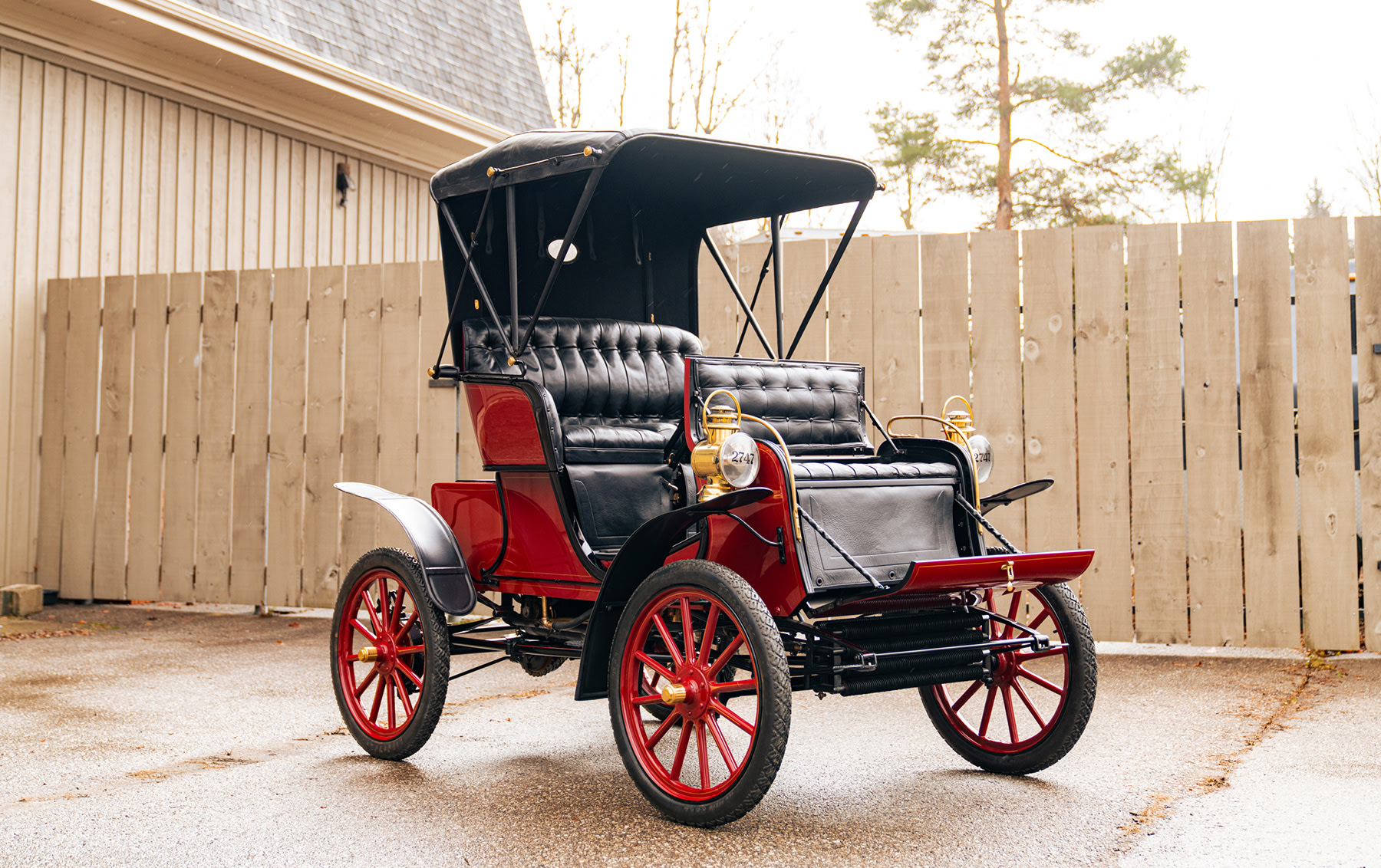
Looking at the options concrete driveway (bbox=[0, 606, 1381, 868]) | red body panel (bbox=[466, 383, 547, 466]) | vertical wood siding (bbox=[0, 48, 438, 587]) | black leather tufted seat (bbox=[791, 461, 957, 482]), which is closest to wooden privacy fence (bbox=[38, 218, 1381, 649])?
concrete driveway (bbox=[0, 606, 1381, 868])

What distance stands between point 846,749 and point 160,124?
23.1 feet

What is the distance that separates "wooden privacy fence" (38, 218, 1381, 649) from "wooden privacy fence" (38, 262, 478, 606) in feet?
0.07

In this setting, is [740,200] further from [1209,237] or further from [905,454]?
[1209,237]

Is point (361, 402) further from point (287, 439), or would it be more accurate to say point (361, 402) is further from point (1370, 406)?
point (1370, 406)

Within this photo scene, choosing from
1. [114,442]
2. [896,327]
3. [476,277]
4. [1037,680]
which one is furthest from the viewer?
[114,442]

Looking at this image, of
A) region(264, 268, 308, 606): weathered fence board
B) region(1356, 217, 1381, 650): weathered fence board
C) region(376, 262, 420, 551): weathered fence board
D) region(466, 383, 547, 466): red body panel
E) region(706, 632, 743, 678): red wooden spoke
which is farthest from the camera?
region(264, 268, 308, 606): weathered fence board

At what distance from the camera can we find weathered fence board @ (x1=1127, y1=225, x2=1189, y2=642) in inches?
214

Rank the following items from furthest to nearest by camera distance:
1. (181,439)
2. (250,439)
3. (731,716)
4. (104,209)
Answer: (104,209) < (181,439) < (250,439) < (731,716)

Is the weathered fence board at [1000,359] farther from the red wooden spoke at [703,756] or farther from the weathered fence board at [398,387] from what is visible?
the weathered fence board at [398,387]

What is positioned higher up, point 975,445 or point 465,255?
point 465,255

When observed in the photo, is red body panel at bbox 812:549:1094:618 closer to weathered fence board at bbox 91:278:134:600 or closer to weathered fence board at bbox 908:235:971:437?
weathered fence board at bbox 908:235:971:437

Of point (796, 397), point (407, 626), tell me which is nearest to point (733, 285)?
point (796, 397)

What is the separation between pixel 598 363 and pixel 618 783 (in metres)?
1.66

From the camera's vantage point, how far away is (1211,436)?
5.45 metres
